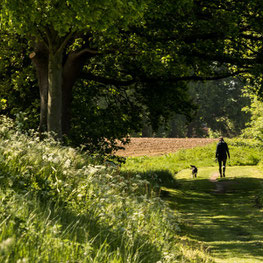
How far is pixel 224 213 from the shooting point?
14.0 meters

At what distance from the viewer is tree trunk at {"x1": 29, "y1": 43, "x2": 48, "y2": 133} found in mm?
16875

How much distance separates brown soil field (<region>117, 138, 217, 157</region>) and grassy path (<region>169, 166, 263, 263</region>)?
1558 centimetres

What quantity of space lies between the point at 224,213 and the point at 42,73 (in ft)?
29.1

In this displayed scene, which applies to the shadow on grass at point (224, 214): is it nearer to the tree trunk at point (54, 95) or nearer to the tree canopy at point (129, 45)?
the tree canopy at point (129, 45)

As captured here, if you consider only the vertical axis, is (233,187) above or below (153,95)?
below

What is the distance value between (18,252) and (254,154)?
2944 centimetres

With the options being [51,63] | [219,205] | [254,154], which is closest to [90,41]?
[51,63]

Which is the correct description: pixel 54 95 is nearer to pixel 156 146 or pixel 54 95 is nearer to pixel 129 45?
pixel 129 45

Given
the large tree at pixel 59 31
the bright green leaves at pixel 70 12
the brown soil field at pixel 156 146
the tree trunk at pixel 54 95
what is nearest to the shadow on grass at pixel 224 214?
the tree trunk at pixel 54 95

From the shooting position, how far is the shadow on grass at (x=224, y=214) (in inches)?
389

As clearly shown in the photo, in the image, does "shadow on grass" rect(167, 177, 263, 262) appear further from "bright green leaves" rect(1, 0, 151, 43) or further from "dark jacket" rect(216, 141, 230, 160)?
"bright green leaves" rect(1, 0, 151, 43)

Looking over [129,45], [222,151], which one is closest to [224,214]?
[129,45]

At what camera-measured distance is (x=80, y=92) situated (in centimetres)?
2103

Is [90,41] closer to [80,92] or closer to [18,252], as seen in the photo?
[80,92]
